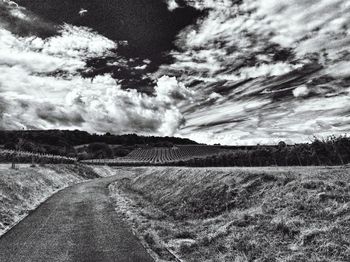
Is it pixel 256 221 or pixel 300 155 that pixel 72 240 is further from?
pixel 300 155

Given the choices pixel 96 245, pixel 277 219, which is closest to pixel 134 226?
pixel 96 245

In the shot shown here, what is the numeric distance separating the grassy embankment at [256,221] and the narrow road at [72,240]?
102 centimetres

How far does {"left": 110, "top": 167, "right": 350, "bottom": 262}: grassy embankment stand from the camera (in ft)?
37.6

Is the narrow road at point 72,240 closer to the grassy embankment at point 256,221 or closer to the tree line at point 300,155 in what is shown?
the grassy embankment at point 256,221

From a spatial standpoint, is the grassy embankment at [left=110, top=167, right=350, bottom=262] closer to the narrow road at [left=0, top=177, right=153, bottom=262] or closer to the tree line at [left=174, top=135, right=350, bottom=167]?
the narrow road at [left=0, top=177, right=153, bottom=262]

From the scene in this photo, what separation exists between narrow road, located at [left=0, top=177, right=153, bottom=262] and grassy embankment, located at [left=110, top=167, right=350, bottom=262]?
1018 mm

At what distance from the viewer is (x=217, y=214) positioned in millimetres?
18672

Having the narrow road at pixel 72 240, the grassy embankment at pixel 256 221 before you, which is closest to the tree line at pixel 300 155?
the grassy embankment at pixel 256 221

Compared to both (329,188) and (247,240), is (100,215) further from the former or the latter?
(329,188)

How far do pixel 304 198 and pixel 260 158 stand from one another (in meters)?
57.6

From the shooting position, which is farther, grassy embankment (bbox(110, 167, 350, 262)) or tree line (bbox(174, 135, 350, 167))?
tree line (bbox(174, 135, 350, 167))

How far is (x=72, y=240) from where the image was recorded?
49.9 feet

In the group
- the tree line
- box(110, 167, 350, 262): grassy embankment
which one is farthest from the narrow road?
the tree line

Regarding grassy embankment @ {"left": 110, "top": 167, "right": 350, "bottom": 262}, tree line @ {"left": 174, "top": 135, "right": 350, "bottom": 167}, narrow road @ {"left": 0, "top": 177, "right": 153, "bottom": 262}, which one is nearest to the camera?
grassy embankment @ {"left": 110, "top": 167, "right": 350, "bottom": 262}
